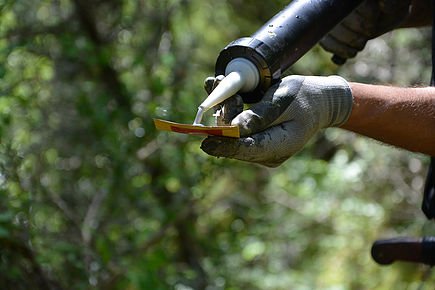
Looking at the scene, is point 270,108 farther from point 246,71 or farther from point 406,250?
point 406,250

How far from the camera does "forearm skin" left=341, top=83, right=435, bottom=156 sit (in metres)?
2.67

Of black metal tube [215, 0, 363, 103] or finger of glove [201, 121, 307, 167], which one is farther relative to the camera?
black metal tube [215, 0, 363, 103]

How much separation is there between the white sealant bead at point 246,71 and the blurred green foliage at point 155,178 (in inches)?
55.9

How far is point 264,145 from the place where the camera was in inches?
94.5

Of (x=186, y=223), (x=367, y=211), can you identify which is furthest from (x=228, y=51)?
(x=367, y=211)

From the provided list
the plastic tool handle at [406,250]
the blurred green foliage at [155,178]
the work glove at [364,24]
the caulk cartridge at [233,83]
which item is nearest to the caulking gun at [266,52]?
the caulk cartridge at [233,83]

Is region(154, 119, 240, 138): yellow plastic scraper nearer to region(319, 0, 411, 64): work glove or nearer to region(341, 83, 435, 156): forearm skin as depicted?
region(341, 83, 435, 156): forearm skin

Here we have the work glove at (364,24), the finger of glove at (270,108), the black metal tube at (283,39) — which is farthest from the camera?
the work glove at (364,24)

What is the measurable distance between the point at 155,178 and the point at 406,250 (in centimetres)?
210

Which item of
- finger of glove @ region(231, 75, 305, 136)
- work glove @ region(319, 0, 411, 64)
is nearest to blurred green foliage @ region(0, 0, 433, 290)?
work glove @ region(319, 0, 411, 64)

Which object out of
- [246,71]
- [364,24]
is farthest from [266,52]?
[364,24]

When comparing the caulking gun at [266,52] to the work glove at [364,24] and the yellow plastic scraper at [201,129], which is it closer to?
the yellow plastic scraper at [201,129]

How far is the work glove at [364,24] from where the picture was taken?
3.36 metres

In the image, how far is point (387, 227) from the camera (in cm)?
613
